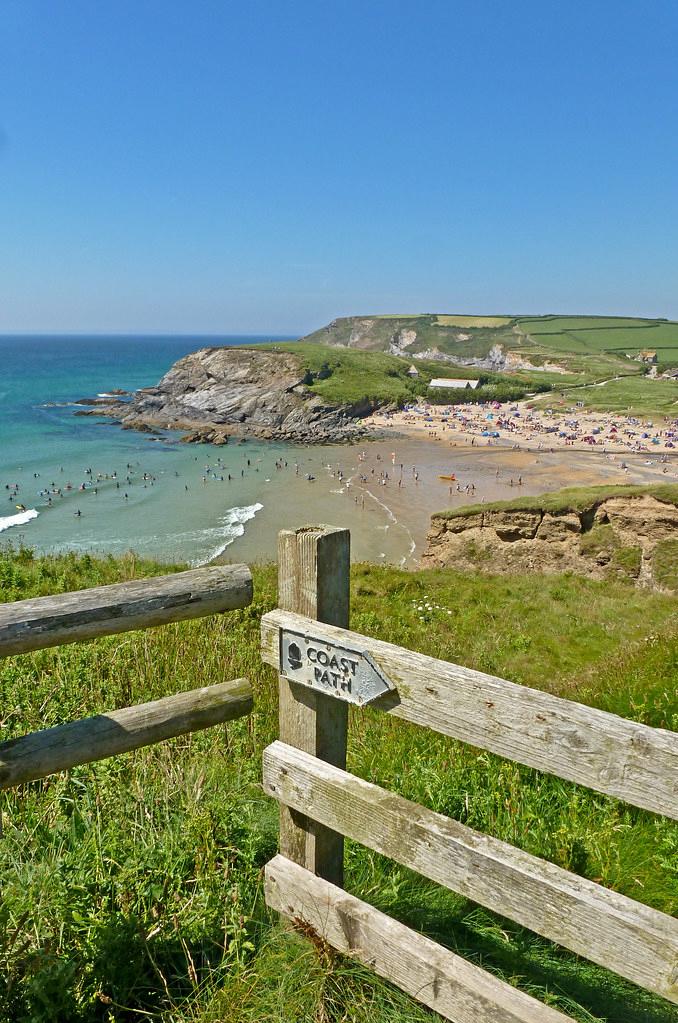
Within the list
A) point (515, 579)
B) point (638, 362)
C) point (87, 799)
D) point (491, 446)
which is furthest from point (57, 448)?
point (638, 362)

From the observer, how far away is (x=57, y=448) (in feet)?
191

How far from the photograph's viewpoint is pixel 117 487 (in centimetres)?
4534

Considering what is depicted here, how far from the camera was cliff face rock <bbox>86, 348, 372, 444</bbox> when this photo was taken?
72.2m

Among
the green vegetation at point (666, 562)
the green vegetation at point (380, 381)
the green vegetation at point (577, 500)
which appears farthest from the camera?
the green vegetation at point (380, 381)

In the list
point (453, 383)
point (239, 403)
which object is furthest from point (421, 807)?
point (453, 383)

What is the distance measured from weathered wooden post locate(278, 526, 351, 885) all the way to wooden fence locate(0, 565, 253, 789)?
0.35 metres

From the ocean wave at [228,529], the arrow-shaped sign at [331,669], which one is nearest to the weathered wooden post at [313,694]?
the arrow-shaped sign at [331,669]

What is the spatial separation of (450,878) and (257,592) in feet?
32.3

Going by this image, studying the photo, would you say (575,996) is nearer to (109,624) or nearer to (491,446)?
(109,624)

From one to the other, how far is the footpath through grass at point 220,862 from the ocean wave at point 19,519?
34.0m

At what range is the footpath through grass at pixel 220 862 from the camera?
246 centimetres

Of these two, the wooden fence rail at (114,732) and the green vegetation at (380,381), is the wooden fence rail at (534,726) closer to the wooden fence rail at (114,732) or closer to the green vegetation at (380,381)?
the wooden fence rail at (114,732)

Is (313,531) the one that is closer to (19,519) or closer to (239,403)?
(19,519)

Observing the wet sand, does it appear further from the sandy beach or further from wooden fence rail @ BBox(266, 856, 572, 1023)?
wooden fence rail @ BBox(266, 856, 572, 1023)
